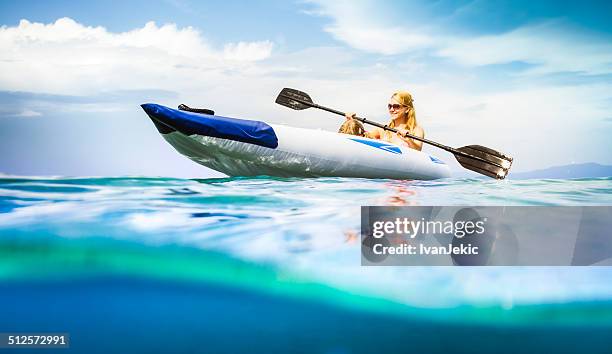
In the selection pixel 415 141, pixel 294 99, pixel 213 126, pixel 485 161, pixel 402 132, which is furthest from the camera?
pixel 415 141

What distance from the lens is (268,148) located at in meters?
3.08

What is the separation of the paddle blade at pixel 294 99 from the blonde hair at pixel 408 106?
613 mm

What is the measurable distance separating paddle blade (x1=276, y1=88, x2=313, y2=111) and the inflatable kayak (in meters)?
→ 0.17

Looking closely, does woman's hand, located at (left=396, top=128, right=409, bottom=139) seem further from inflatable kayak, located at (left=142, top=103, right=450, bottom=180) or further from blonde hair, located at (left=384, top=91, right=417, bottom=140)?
inflatable kayak, located at (left=142, top=103, right=450, bottom=180)

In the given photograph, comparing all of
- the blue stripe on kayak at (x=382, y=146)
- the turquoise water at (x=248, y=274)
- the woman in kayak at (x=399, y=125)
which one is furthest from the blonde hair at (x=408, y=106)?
the turquoise water at (x=248, y=274)

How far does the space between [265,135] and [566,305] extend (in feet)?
6.22

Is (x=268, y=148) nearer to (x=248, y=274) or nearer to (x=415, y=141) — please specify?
(x=248, y=274)

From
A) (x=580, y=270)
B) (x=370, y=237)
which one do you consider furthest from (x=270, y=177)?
(x=580, y=270)

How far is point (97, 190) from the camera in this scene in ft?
9.33

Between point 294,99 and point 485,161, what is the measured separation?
4.60 ft

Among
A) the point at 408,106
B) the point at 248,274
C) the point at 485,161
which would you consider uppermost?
the point at 408,106

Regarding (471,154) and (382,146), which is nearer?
(382,146)

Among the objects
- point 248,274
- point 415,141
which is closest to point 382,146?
point 415,141

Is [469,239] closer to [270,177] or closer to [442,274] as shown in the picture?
[442,274]
